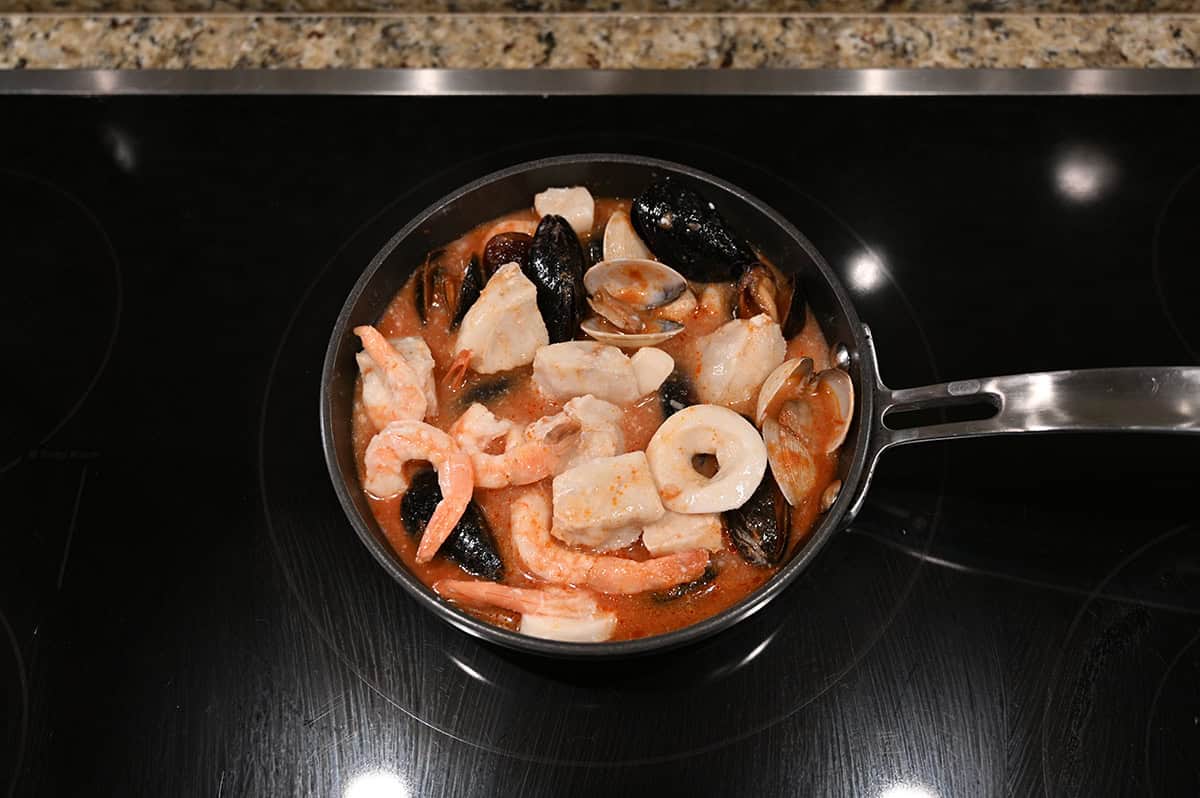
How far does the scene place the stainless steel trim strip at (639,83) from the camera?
188 cm

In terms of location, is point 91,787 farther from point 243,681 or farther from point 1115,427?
point 1115,427

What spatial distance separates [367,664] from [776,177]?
1228mm

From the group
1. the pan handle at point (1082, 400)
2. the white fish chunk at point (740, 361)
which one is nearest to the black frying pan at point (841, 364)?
the pan handle at point (1082, 400)

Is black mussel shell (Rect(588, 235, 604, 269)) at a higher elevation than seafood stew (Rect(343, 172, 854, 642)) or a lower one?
higher

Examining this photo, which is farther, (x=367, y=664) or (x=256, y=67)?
(x=256, y=67)

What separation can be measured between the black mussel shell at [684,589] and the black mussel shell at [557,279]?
1.63 ft

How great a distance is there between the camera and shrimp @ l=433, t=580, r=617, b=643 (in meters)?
1.28

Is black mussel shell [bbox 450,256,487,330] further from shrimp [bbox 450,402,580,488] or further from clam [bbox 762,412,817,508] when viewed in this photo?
clam [bbox 762,412,817,508]

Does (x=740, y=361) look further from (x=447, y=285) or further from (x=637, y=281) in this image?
(x=447, y=285)

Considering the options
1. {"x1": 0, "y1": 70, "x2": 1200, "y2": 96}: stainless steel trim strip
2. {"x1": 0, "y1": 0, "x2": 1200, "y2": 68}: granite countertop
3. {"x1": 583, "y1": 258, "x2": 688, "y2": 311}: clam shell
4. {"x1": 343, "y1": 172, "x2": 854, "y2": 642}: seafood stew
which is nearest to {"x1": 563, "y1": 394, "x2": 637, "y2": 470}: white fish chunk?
{"x1": 343, "y1": 172, "x2": 854, "y2": 642}: seafood stew

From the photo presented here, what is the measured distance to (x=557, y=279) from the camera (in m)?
1.57

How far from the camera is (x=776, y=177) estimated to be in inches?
71.7

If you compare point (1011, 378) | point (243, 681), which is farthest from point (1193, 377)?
point (243, 681)

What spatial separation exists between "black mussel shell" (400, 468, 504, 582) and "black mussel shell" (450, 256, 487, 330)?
1.05 ft
